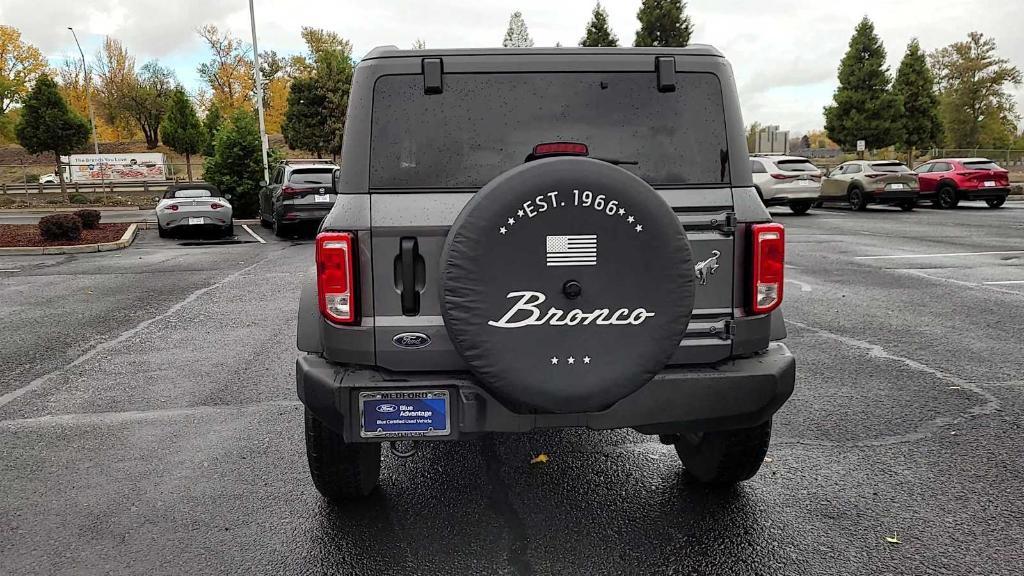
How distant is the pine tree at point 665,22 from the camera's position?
164 ft

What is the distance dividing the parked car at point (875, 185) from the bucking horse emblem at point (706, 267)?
23792 millimetres

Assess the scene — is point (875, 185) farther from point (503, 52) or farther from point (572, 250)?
point (572, 250)

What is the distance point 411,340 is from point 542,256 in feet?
2.17

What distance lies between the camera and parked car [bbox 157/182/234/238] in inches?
734

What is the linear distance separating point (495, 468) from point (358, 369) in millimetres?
1339

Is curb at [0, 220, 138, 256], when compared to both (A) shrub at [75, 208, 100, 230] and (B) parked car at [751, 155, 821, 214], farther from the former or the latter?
(B) parked car at [751, 155, 821, 214]

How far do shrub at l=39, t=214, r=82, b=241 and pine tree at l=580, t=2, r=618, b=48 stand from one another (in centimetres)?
4303

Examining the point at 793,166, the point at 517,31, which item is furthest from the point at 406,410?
the point at 517,31

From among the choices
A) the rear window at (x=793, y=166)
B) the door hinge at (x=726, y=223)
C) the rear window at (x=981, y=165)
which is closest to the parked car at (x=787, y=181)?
the rear window at (x=793, y=166)

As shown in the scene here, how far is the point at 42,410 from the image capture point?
5.41 meters

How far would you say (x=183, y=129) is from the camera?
58219 millimetres

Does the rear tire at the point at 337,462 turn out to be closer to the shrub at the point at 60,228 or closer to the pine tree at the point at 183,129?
the shrub at the point at 60,228

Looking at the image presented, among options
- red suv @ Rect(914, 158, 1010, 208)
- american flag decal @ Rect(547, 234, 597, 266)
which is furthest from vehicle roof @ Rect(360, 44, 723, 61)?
red suv @ Rect(914, 158, 1010, 208)

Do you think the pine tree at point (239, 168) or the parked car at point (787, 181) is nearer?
the parked car at point (787, 181)
